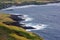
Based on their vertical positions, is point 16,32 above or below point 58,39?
above

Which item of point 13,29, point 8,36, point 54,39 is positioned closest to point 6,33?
point 8,36

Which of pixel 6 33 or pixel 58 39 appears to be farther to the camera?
pixel 58 39

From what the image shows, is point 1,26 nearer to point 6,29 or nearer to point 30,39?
point 6,29

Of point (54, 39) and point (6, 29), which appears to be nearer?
point (6, 29)

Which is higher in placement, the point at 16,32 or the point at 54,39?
the point at 16,32

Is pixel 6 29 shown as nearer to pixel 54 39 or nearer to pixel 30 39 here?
pixel 30 39

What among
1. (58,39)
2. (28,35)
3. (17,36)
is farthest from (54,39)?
(17,36)

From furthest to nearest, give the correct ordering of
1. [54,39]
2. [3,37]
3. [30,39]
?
[54,39] → [30,39] → [3,37]

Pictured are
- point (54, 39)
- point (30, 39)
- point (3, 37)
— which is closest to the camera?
point (3, 37)

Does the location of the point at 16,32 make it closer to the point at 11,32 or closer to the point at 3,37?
the point at 11,32
